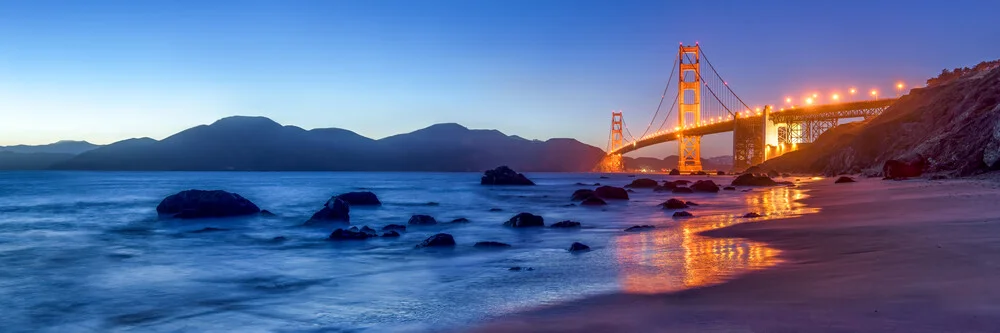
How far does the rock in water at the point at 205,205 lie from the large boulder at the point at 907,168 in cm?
2162

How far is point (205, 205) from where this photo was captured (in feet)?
56.1

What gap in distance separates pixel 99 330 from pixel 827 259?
6776mm

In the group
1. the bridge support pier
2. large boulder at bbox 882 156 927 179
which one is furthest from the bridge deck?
large boulder at bbox 882 156 927 179

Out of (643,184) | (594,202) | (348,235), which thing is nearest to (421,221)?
(348,235)

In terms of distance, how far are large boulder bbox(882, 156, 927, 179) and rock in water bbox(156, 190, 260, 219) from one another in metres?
21.6

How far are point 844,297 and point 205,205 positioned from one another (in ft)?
55.0

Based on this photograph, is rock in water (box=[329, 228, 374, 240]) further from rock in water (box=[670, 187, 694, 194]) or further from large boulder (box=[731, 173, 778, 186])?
large boulder (box=[731, 173, 778, 186])

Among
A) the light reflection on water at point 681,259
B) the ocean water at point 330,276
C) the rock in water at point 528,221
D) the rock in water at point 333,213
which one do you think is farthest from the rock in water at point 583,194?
the light reflection on water at point 681,259

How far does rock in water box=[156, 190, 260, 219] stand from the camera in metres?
17.0

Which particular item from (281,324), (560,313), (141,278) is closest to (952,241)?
(560,313)

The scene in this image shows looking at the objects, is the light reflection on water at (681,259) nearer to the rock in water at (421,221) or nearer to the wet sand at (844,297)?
the wet sand at (844,297)

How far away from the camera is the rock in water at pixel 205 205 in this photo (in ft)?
55.9

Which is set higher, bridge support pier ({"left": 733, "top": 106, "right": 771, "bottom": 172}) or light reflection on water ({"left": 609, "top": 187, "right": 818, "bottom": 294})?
bridge support pier ({"left": 733, "top": 106, "right": 771, "bottom": 172})

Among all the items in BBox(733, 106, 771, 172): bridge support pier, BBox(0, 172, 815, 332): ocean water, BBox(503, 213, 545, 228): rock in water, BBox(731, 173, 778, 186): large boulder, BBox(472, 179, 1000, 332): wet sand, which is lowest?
BBox(0, 172, 815, 332): ocean water
